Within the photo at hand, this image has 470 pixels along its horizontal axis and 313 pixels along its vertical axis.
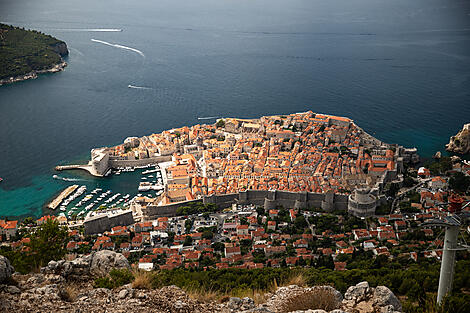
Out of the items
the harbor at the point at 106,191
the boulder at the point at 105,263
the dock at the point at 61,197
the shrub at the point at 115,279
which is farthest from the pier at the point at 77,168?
the shrub at the point at 115,279

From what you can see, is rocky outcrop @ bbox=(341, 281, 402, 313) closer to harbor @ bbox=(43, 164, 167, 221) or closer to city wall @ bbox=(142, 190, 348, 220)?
city wall @ bbox=(142, 190, 348, 220)

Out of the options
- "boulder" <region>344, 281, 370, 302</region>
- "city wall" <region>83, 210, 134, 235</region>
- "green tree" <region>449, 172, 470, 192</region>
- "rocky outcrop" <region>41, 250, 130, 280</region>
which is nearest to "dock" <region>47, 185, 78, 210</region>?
"city wall" <region>83, 210, 134, 235</region>

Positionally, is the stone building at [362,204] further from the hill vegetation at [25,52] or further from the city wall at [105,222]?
the hill vegetation at [25,52]

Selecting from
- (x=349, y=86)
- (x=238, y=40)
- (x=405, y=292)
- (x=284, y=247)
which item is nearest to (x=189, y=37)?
(x=238, y=40)

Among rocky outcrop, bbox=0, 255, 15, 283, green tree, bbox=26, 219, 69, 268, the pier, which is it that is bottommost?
the pier

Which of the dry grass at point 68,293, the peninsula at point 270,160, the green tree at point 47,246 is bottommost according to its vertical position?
the peninsula at point 270,160

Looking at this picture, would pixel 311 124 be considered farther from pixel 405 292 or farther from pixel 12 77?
pixel 12 77

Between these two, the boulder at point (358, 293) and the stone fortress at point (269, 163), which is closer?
the boulder at point (358, 293)

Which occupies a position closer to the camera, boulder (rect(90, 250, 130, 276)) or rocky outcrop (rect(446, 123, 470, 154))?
boulder (rect(90, 250, 130, 276))
